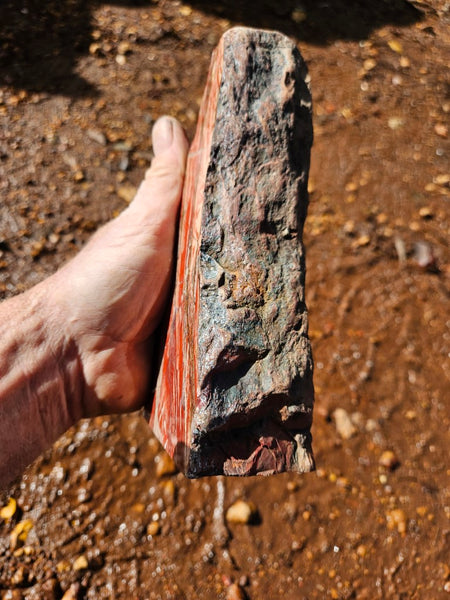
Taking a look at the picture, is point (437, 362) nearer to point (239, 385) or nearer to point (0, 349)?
point (239, 385)

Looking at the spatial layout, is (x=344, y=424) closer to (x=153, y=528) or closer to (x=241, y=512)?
(x=241, y=512)

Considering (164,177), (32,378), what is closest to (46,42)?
(164,177)

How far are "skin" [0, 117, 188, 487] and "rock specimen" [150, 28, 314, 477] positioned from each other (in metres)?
0.36

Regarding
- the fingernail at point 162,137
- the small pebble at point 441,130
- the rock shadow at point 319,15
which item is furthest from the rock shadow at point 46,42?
the small pebble at point 441,130

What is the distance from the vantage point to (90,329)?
1.99 meters

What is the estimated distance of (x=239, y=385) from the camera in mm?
1304

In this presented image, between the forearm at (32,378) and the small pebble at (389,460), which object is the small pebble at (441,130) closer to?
Answer: the small pebble at (389,460)

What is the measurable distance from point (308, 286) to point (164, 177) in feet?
3.67

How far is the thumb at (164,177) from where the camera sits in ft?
6.70

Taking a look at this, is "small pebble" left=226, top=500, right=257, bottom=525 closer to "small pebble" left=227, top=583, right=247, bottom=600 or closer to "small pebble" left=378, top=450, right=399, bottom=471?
"small pebble" left=227, top=583, right=247, bottom=600

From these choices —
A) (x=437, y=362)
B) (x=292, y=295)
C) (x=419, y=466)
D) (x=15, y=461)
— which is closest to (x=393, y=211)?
(x=437, y=362)

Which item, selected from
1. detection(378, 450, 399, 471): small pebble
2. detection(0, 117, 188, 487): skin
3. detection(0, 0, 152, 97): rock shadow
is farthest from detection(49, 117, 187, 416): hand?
detection(0, 0, 152, 97): rock shadow

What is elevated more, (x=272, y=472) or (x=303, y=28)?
(x=303, y=28)

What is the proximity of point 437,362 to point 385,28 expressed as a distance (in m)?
2.55
